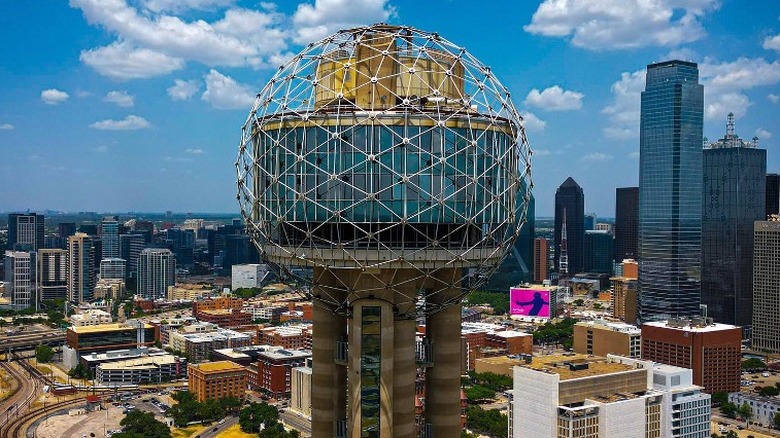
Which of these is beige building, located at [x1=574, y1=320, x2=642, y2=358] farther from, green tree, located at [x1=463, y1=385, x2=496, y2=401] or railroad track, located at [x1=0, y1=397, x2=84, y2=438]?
railroad track, located at [x1=0, y1=397, x2=84, y2=438]

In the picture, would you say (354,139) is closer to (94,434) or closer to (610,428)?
(610,428)

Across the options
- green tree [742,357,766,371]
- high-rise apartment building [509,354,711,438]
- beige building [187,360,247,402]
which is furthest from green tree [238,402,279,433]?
green tree [742,357,766,371]

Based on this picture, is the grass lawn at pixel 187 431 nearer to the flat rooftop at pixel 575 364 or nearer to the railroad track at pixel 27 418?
the railroad track at pixel 27 418

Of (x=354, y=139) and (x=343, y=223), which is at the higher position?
(x=354, y=139)

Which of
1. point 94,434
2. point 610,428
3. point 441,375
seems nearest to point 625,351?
point 610,428

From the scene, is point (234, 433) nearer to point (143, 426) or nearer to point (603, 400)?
point (143, 426)

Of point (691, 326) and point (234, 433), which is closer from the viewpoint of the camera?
point (234, 433)

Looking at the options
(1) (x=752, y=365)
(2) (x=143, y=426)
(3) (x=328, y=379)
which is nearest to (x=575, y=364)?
(2) (x=143, y=426)
